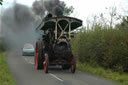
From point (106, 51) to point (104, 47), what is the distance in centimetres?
36

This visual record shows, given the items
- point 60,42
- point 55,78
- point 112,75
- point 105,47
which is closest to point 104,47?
point 105,47

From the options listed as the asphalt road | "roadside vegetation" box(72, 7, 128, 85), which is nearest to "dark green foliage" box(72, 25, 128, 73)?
"roadside vegetation" box(72, 7, 128, 85)

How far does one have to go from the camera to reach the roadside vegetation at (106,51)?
52.9ft

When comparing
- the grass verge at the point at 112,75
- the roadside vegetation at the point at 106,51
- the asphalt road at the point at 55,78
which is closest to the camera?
the asphalt road at the point at 55,78

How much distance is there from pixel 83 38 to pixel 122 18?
30.0 feet

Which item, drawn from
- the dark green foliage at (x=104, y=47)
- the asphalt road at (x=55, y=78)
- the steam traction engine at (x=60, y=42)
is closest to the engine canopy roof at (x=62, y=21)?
the steam traction engine at (x=60, y=42)

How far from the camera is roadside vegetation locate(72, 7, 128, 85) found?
52.9 feet

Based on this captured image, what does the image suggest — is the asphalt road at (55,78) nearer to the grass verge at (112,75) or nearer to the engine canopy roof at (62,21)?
the grass verge at (112,75)

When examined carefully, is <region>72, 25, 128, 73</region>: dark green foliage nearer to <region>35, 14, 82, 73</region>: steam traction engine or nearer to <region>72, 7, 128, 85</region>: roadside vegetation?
<region>72, 7, 128, 85</region>: roadside vegetation

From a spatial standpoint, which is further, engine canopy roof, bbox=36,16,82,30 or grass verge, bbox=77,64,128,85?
engine canopy roof, bbox=36,16,82,30

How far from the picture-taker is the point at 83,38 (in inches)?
876

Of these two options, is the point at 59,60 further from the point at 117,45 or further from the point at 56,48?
the point at 117,45

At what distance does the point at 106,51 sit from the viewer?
18.0m

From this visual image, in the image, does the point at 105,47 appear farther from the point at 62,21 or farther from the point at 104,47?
the point at 62,21
